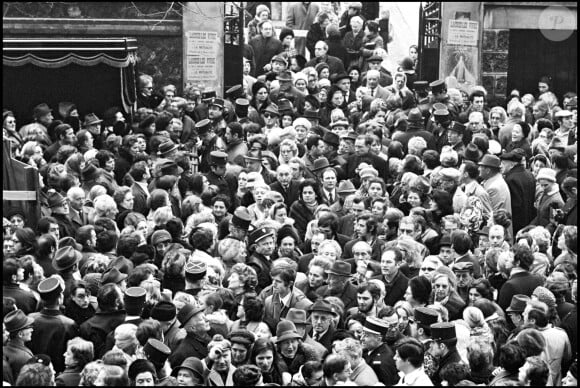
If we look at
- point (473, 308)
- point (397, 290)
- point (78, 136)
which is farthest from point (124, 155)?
point (473, 308)

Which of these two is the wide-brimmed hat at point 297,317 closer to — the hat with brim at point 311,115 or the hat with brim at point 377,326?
the hat with brim at point 377,326

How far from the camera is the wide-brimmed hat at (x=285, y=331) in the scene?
1052cm

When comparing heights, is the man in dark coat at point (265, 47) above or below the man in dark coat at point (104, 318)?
above

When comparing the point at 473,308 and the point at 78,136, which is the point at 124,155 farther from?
the point at 473,308

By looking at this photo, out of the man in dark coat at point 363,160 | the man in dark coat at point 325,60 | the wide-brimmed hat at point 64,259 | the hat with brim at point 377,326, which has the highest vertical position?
the man in dark coat at point 325,60

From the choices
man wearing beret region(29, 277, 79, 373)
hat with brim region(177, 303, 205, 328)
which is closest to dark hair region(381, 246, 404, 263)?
hat with brim region(177, 303, 205, 328)

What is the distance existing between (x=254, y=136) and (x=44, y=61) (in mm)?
5122

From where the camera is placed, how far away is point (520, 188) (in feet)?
50.6

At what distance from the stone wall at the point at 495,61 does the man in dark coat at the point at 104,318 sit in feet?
43.7

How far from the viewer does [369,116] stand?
18.8 metres

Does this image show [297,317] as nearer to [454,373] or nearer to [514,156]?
[454,373]

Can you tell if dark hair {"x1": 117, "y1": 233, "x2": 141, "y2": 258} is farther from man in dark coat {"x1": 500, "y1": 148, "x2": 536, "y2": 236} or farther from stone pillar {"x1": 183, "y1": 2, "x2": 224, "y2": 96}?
stone pillar {"x1": 183, "y1": 2, "x2": 224, "y2": 96}

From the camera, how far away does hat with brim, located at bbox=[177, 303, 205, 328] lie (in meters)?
10.8

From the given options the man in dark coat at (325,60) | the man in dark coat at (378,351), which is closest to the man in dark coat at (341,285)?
the man in dark coat at (378,351)
